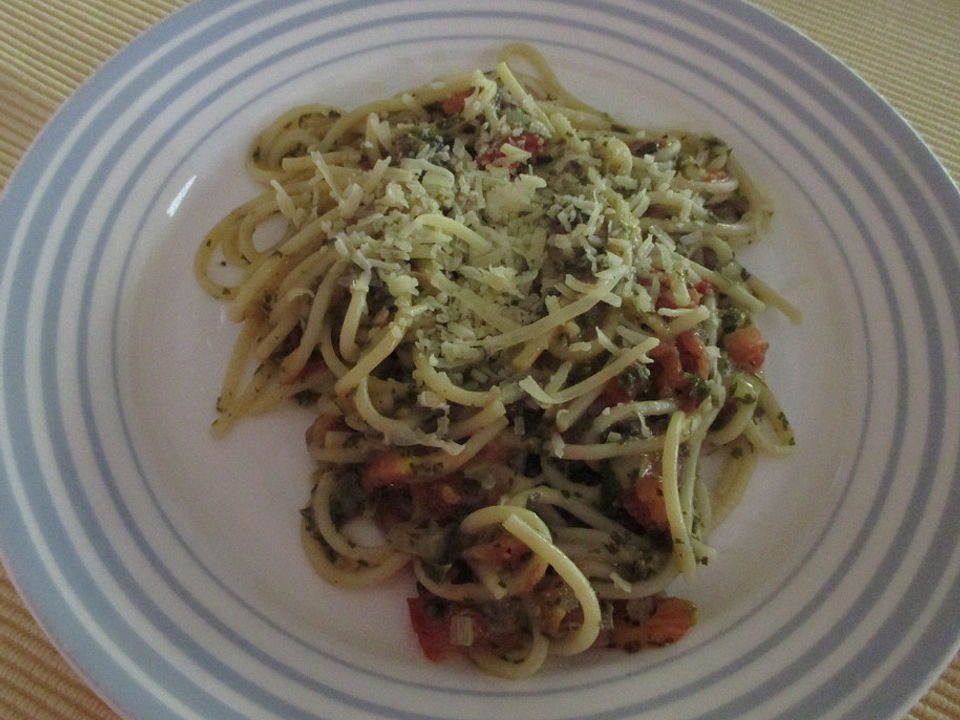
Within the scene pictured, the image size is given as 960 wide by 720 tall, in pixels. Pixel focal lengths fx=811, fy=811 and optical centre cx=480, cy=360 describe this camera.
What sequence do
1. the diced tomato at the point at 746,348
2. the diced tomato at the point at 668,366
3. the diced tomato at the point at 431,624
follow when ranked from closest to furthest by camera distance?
the diced tomato at the point at 431,624 < the diced tomato at the point at 668,366 < the diced tomato at the point at 746,348

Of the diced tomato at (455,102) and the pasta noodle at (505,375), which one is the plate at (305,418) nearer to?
the pasta noodle at (505,375)

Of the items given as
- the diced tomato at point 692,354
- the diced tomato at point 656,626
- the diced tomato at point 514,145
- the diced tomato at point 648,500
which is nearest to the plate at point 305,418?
the diced tomato at point 656,626

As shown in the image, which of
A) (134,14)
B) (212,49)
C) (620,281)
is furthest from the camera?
(134,14)

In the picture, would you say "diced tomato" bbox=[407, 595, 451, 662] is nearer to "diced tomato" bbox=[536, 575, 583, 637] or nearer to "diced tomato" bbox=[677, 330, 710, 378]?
"diced tomato" bbox=[536, 575, 583, 637]

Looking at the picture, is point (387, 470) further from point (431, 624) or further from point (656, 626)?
point (656, 626)

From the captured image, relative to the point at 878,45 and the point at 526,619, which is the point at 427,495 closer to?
the point at 526,619

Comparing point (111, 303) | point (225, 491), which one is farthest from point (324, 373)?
point (111, 303)

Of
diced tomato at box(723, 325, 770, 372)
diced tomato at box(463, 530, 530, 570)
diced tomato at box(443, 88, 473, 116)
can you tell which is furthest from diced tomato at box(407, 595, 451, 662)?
diced tomato at box(443, 88, 473, 116)
